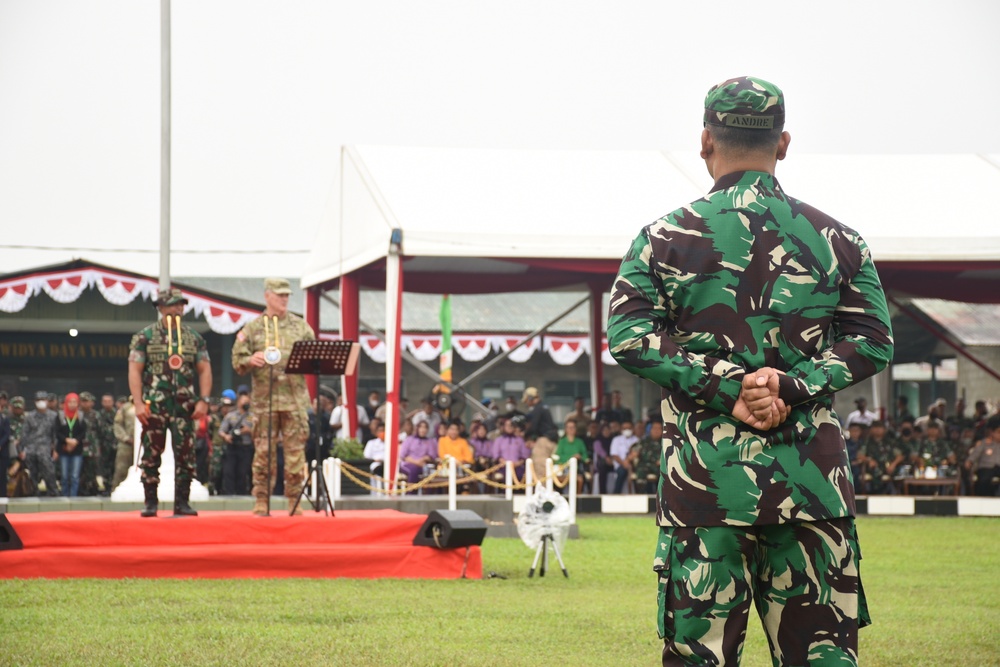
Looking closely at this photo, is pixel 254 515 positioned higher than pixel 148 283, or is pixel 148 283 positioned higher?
pixel 148 283

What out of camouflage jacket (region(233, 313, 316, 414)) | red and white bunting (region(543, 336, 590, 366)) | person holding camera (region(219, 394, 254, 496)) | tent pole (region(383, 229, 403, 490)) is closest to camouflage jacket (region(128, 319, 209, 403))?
camouflage jacket (region(233, 313, 316, 414))

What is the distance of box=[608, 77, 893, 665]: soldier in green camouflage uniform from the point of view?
303cm

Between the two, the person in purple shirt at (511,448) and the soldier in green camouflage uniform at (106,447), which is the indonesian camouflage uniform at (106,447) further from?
the person in purple shirt at (511,448)

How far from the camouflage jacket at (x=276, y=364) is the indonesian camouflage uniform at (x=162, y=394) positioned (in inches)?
13.7

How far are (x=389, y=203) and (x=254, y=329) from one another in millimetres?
6545

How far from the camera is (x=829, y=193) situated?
754 inches

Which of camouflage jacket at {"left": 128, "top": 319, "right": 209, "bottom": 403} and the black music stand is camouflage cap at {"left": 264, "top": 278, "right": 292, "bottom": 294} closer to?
the black music stand

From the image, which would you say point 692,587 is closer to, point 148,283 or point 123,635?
point 123,635

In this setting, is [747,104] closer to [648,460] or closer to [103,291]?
[648,460]

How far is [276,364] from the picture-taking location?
10.6m

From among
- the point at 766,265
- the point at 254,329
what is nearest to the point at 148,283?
the point at 254,329

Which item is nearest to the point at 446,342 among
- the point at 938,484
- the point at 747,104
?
the point at 938,484

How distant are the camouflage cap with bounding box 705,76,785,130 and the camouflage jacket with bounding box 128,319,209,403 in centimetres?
767

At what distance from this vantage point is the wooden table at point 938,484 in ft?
64.3
